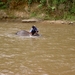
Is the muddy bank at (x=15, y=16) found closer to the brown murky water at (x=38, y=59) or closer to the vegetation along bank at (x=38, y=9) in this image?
the vegetation along bank at (x=38, y=9)

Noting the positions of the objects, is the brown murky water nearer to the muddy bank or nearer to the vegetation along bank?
the muddy bank

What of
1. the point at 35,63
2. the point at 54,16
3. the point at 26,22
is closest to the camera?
the point at 35,63

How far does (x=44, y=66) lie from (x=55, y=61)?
83 cm

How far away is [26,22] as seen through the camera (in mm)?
25906

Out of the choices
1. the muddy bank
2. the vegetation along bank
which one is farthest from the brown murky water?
the vegetation along bank

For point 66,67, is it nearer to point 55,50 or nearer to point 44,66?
point 44,66

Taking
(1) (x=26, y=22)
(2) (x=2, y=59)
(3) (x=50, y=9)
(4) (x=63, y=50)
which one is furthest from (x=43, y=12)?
(2) (x=2, y=59)

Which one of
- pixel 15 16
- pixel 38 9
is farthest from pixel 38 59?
pixel 38 9

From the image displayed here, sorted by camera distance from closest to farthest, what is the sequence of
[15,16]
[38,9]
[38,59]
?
[38,59]
[15,16]
[38,9]

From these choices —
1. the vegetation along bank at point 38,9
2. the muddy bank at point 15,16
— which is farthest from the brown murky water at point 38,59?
the vegetation along bank at point 38,9

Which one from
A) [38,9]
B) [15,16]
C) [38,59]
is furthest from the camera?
[38,9]

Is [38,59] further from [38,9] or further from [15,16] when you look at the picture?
[38,9]

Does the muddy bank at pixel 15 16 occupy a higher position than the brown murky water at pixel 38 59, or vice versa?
the muddy bank at pixel 15 16

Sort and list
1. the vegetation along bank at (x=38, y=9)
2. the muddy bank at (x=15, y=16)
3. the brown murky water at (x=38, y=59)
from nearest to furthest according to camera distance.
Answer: the brown murky water at (x=38, y=59) < the muddy bank at (x=15, y=16) < the vegetation along bank at (x=38, y=9)
